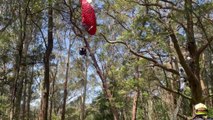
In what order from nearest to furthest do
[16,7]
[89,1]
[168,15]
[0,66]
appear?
[89,1]
[168,15]
[16,7]
[0,66]

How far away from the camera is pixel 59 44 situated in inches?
774

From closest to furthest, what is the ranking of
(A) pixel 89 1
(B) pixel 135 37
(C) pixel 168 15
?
(A) pixel 89 1, (C) pixel 168 15, (B) pixel 135 37

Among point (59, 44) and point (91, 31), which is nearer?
point (91, 31)

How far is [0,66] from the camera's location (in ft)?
62.2

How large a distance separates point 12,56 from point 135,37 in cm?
959

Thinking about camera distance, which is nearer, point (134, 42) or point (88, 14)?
point (88, 14)

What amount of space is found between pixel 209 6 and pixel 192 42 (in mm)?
1231

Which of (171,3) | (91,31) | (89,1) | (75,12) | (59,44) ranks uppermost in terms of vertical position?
(59,44)

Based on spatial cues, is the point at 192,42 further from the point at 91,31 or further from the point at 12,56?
the point at 12,56

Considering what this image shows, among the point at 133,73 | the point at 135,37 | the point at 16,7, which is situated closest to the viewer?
the point at 135,37

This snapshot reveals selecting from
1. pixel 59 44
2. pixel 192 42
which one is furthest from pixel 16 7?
pixel 59 44

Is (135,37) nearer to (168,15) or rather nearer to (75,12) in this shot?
(168,15)

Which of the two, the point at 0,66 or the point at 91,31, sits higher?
the point at 0,66

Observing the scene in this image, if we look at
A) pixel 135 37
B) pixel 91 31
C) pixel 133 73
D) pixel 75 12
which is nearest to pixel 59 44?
pixel 133 73
